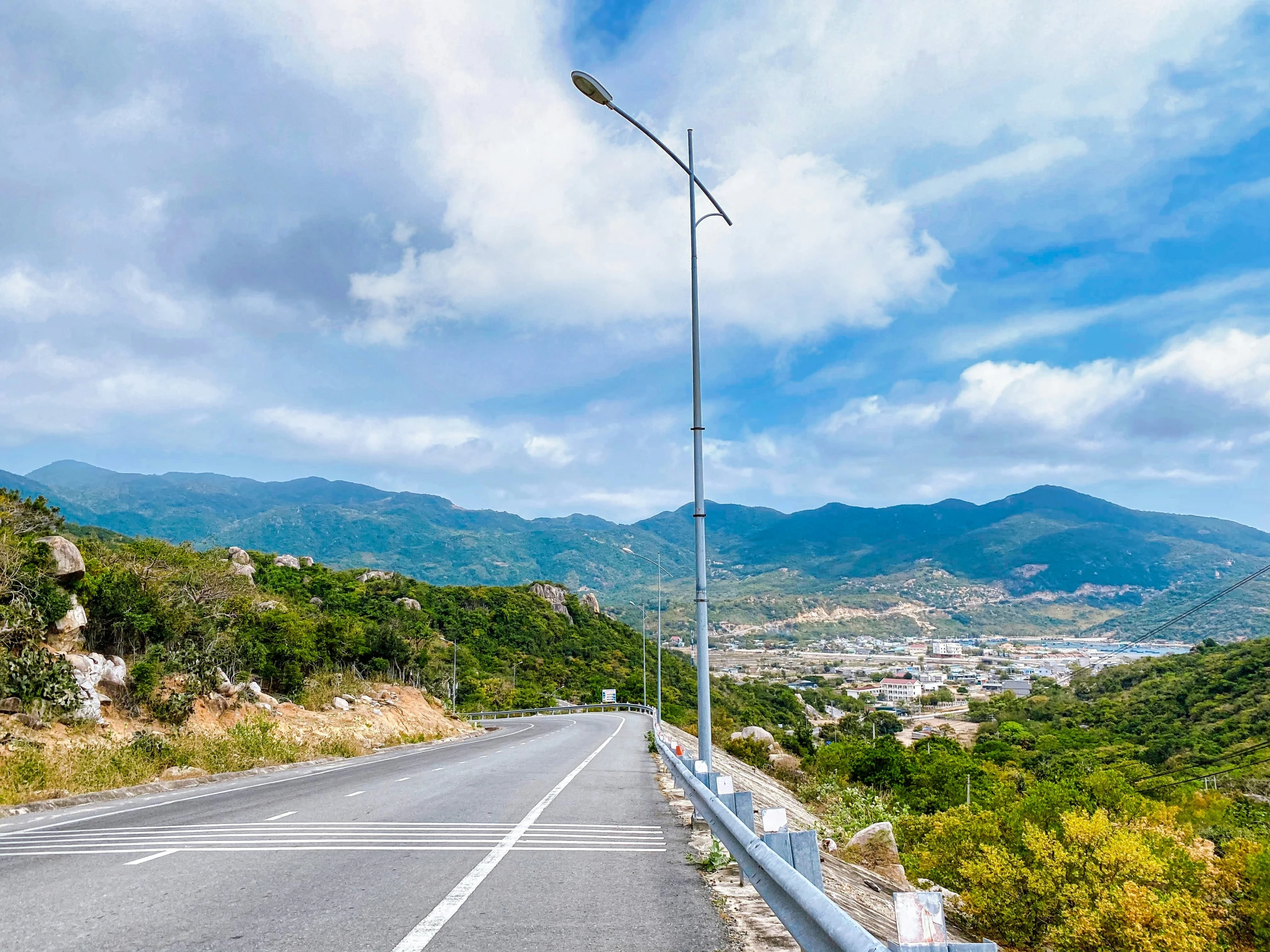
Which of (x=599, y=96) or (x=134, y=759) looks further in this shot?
(x=134, y=759)

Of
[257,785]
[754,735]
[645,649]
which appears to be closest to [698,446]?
[257,785]

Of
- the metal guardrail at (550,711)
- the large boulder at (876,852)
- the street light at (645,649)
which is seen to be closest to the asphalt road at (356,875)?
the large boulder at (876,852)

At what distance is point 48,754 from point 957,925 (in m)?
18.0

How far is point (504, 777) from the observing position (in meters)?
18.5

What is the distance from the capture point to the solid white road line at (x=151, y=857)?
789 centimetres

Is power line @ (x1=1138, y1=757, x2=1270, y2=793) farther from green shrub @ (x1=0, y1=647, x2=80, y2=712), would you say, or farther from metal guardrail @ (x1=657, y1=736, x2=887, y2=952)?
green shrub @ (x1=0, y1=647, x2=80, y2=712)

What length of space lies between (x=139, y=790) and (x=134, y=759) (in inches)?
76.0

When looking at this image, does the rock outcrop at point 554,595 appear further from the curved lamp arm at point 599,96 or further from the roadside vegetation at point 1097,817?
the curved lamp arm at point 599,96

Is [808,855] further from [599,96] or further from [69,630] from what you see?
[69,630]

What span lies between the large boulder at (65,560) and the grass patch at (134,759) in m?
6.67

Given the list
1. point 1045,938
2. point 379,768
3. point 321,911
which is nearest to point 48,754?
point 379,768

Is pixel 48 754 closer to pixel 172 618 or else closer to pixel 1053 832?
pixel 172 618

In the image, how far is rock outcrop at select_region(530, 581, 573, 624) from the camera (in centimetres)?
13362

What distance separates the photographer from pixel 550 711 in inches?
3140
